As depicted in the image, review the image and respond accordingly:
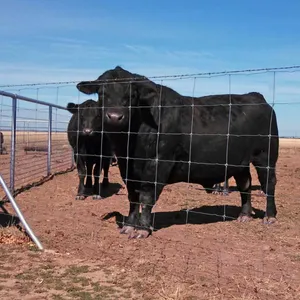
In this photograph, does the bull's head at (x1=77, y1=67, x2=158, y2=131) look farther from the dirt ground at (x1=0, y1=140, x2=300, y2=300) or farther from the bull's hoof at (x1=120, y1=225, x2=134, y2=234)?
the dirt ground at (x1=0, y1=140, x2=300, y2=300)

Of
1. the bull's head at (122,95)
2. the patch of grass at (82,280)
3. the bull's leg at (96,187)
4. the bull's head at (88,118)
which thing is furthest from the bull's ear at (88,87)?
the bull's leg at (96,187)

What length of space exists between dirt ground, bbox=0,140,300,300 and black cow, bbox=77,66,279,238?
64 cm

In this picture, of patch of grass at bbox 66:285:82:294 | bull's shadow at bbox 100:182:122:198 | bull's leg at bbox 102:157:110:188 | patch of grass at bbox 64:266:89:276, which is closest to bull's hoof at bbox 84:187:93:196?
bull's shadow at bbox 100:182:122:198

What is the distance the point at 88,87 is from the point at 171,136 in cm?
136

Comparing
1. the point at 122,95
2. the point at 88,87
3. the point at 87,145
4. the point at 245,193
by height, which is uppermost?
the point at 88,87

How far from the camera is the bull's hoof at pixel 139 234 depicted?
628cm

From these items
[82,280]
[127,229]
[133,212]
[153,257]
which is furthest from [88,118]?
[82,280]

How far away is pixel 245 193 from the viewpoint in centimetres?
759

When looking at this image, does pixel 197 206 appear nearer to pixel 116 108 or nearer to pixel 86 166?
pixel 86 166

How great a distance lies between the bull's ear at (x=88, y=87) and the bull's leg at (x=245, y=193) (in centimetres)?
289

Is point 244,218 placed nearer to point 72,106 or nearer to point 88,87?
point 88,87

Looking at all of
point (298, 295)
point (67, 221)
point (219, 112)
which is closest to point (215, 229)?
point (219, 112)

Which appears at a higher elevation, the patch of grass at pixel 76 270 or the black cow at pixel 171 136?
the black cow at pixel 171 136

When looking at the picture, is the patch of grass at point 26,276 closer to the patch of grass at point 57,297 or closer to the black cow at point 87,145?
the patch of grass at point 57,297
